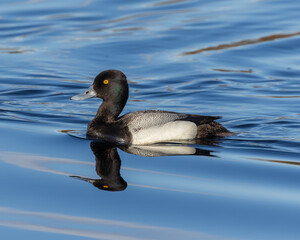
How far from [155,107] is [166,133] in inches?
97.1

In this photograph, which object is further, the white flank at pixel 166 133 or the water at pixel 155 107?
the white flank at pixel 166 133

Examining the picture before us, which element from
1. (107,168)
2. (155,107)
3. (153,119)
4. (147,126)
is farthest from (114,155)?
(155,107)

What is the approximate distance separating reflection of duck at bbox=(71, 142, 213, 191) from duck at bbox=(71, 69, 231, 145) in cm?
19

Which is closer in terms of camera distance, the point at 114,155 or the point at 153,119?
the point at 114,155

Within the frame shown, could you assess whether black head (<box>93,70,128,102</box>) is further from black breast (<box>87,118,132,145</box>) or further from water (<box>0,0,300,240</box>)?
water (<box>0,0,300,240</box>)

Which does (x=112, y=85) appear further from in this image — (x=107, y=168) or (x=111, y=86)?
(x=107, y=168)

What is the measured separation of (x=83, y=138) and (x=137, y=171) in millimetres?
1940

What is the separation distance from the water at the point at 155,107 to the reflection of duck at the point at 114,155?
0.03 metres

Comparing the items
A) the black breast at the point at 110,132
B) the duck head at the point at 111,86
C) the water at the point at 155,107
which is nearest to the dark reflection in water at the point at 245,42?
the water at the point at 155,107

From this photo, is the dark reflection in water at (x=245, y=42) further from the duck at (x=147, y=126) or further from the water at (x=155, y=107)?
the duck at (x=147, y=126)

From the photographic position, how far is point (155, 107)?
38.3 ft

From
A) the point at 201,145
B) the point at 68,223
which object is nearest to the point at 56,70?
the point at 201,145

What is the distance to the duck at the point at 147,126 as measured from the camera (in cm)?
919

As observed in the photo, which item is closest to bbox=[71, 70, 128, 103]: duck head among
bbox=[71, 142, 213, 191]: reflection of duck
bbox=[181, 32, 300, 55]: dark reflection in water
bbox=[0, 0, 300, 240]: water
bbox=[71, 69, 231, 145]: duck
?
bbox=[71, 69, 231, 145]: duck
